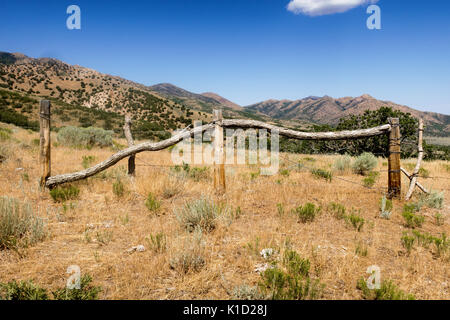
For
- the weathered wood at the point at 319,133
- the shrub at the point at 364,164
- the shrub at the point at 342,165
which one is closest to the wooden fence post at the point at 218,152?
the weathered wood at the point at 319,133

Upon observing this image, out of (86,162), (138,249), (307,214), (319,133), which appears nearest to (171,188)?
(138,249)

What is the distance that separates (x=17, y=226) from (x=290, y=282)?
3.89 metres

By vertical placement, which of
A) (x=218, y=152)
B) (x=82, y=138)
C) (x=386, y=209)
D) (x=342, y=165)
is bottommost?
(x=386, y=209)

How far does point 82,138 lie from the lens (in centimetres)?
1429

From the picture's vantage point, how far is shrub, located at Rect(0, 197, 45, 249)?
11.3 feet

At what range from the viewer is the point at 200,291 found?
2.59m

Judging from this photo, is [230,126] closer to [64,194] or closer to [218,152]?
[218,152]

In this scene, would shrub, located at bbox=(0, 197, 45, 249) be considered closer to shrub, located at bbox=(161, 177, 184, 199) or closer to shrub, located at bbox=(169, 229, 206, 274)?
shrub, located at bbox=(169, 229, 206, 274)

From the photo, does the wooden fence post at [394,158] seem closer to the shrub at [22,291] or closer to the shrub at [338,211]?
the shrub at [338,211]

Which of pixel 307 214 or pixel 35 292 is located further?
pixel 307 214
